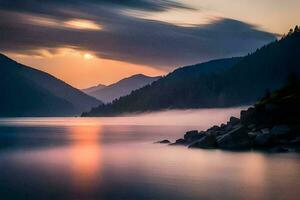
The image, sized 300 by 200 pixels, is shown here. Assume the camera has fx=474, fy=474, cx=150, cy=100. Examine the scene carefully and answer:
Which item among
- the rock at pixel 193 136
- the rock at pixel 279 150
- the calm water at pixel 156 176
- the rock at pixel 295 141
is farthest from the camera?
the rock at pixel 193 136

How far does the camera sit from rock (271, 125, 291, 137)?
296 feet

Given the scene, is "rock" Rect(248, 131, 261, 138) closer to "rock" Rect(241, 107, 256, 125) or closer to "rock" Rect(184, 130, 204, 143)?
"rock" Rect(241, 107, 256, 125)

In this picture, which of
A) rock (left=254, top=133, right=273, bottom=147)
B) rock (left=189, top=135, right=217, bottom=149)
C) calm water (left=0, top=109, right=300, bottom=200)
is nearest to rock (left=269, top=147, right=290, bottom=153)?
calm water (left=0, top=109, right=300, bottom=200)

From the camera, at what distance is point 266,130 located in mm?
93625

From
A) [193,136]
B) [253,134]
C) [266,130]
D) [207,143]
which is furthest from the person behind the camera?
[193,136]

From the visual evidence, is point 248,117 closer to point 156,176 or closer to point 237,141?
point 237,141

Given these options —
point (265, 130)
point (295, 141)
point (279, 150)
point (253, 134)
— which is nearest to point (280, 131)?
point (295, 141)

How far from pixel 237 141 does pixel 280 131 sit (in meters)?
8.35

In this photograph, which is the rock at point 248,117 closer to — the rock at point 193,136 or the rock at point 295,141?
the rock at point 193,136

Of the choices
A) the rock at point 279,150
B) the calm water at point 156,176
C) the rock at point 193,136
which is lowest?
the calm water at point 156,176

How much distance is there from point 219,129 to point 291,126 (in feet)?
66.7

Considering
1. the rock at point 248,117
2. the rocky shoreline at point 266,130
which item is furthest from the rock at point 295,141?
the rock at point 248,117

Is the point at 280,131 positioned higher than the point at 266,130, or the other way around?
the point at 266,130

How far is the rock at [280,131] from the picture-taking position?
90.1 m
